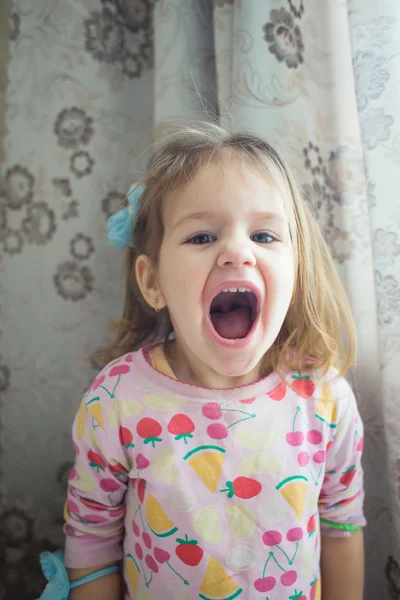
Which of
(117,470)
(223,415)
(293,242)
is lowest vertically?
(117,470)

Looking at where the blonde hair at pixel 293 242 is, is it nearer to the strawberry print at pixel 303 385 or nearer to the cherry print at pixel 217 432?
the strawberry print at pixel 303 385

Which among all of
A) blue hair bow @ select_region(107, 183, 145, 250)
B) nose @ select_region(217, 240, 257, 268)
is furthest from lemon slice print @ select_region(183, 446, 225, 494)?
blue hair bow @ select_region(107, 183, 145, 250)

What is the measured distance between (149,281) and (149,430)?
27cm

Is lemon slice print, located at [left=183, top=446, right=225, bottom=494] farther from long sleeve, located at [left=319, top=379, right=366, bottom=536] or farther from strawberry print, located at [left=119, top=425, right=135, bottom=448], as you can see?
long sleeve, located at [left=319, top=379, right=366, bottom=536]

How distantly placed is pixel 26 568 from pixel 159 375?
842 mm

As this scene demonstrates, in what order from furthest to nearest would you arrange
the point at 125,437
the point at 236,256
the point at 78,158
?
the point at 78,158 → the point at 125,437 → the point at 236,256

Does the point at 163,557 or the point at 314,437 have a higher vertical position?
the point at 314,437

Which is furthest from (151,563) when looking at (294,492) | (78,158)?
(78,158)

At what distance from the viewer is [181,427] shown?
0.78 m

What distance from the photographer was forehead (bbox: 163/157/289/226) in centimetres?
73

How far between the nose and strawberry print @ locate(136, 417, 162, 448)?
305 mm

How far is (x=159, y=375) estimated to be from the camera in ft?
2.69

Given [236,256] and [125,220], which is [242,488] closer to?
[236,256]

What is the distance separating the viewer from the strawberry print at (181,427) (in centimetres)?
77
